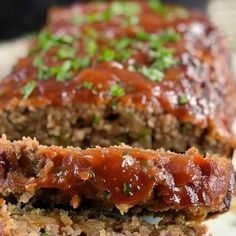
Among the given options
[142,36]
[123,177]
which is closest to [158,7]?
[142,36]

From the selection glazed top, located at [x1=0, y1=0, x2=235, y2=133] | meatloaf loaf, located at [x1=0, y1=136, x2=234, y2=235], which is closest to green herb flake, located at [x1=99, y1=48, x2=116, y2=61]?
glazed top, located at [x1=0, y1=0, x2=235, y2=133]

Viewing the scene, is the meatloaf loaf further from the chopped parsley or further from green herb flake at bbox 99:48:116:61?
the chopped parsley

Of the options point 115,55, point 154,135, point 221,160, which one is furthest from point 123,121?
point 221,160

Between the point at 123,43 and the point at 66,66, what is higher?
the point at 123,43

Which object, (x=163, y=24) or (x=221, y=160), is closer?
(x=221, y=160)

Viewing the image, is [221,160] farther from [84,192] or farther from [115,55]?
[115,55]

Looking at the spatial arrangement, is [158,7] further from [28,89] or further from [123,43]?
[28,89]

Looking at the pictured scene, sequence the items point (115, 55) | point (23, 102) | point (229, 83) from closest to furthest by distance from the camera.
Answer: point (23, 102) → point (115, 55) → point (229, 83)
